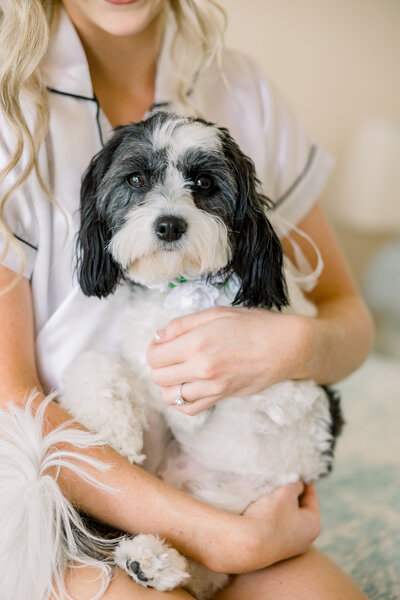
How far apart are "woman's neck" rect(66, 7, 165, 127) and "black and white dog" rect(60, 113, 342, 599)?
0.93 feet

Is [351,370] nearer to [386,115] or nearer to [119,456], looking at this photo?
[119,456]

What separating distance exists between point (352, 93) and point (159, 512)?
109 inches

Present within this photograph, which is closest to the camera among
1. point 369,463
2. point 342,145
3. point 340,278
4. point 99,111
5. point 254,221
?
point 254,221

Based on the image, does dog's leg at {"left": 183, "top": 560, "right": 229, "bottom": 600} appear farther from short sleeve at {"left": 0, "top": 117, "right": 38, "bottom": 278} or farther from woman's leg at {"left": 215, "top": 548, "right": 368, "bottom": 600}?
short sleeve at {"left": 0, "top": 117, "right": 38, "bottom": 278}

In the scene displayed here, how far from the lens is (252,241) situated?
126 cm

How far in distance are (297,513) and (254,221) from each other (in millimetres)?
641

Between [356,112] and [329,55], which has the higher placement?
[329,55]

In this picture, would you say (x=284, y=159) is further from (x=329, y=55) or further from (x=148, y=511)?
(x=329, y=55)

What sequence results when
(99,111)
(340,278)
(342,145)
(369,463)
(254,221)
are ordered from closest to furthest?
(254,221), (99,111), (340,278), (369,463), (342,145)

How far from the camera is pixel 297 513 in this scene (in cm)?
132

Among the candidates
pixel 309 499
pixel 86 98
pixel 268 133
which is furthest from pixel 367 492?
pixel 86 98

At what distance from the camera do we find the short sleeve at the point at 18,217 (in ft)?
4.14

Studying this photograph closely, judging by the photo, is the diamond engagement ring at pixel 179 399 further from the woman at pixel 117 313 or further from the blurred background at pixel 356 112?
the blurred background at pixel 356 112

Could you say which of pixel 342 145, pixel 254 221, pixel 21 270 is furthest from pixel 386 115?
pixel 21 270
